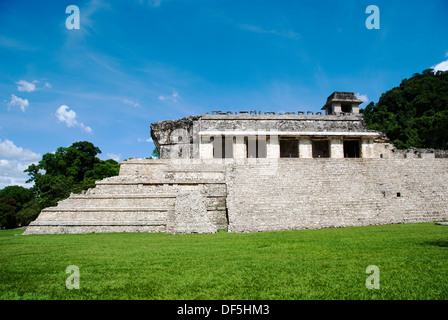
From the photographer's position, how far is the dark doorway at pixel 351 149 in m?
23.3

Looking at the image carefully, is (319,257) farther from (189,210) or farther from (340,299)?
(189,210)

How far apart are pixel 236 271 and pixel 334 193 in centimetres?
977

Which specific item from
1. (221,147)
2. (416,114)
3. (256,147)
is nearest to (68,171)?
(221,147)

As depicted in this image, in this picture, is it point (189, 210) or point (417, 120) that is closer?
point (189, 210)

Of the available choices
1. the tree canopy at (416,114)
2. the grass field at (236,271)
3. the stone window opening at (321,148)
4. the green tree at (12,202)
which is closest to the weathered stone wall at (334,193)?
the grass field at (236,271)

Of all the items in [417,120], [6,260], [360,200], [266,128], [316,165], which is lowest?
[6,260]

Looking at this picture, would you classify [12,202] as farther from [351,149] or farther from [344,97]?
[344,97]

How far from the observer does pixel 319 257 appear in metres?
5.21

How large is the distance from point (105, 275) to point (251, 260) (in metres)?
2.42

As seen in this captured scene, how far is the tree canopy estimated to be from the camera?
32.9 metres

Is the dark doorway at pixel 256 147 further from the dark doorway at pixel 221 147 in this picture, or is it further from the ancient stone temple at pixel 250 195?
the dark doorway at pixel 221 147
